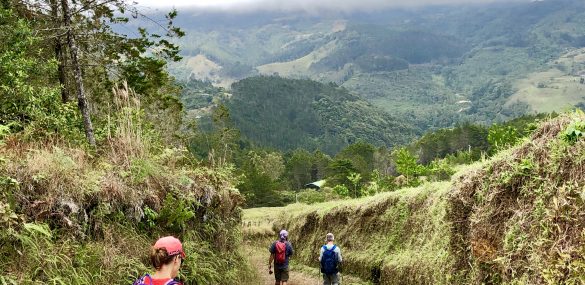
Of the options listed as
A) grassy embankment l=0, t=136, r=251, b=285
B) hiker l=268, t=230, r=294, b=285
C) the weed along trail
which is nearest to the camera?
grassy embankment l=0, t=136, r=251, b=285

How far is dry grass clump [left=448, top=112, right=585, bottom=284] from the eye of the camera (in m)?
5.37

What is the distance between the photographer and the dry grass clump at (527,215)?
5371 millimetres

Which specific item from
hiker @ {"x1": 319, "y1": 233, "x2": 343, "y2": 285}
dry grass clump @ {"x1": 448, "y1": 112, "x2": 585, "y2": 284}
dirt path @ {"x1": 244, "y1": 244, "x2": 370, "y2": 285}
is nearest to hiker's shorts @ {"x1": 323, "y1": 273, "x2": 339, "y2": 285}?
hiker @ {"x1": 319, "y1": 233, "x2": 343, "y2": 285}

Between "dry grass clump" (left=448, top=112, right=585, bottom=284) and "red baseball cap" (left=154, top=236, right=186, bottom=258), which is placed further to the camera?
"dry grass clump" (left=448, top=112, right=585, bottom=284)

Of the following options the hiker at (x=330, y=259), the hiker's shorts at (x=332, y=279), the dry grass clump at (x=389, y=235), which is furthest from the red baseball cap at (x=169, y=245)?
the hiker's shorts at (x=332, y=279)

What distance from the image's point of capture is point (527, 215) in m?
6.27

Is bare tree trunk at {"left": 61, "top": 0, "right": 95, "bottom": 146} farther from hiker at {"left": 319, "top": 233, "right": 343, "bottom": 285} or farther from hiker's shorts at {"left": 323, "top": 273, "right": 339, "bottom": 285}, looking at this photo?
hiker's shorts at {"left": 323, "top": 273, "right": 339, "bottom": 285}

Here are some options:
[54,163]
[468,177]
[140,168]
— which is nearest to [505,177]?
[468,177]

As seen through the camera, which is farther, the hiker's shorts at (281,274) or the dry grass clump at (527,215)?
the hiker's shorts at (281,274)

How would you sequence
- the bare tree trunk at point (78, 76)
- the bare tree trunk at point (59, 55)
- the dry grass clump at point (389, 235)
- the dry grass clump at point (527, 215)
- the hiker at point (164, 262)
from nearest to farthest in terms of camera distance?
the hiker at point (164, 262), the dry grass clump at point (527, 215), the dry grass clump at point (389, 235), the bare tree trunk at point (78, 76), the bare tree trunk at point (59, 55)

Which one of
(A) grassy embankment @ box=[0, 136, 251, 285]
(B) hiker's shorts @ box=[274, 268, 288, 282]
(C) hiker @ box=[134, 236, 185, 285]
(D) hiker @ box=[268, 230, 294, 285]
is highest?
(C) hiker @ box=[134, 236, 185, 285]

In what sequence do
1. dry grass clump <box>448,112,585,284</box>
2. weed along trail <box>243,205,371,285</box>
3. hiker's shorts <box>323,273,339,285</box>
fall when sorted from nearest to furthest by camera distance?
1. dry grass clump <box>448,112,585,284</box>
2. hiker's shorts <box>323,273,339,285</box>
3. weed along trail <box>243,205,371,285</box>

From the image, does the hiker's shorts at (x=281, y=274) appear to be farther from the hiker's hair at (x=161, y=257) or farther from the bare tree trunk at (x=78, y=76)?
the hiker's hair at (x=161, y=257)

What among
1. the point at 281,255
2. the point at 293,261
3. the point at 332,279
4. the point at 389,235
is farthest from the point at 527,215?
the point at 293,261
